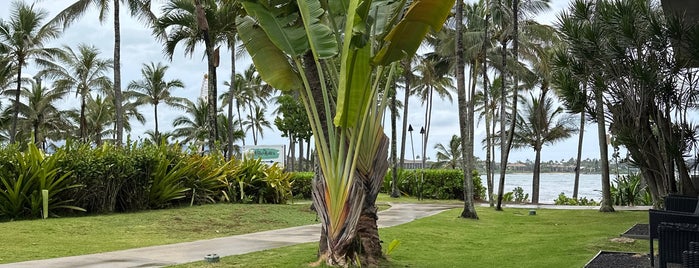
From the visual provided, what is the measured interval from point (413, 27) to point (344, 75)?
3.34ft

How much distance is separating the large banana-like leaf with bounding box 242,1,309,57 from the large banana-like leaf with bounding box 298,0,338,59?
0.28 m

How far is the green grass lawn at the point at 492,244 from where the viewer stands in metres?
8.41

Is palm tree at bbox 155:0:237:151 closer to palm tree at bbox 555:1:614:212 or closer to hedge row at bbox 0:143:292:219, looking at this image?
hedge row at bbox 0:143:292:219

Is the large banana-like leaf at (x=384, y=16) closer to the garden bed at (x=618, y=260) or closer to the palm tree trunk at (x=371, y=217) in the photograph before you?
the palm tree trunk at (x=371, y=217)

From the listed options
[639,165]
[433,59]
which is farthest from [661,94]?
[433,59]

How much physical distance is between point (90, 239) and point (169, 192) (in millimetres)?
4657

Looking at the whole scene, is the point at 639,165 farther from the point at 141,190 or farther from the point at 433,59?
the point at 433,59

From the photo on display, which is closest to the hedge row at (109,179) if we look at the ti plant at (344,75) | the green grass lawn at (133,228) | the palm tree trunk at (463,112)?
the green grass lawn at (133,228)

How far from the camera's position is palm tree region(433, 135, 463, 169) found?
188 ft

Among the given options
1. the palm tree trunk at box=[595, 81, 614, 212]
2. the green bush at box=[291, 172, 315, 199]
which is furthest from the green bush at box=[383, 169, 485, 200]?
the palm tree trunk at box=[595, 81, 614, 212]

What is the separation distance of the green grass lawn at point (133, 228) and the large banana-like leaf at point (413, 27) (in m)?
5.52

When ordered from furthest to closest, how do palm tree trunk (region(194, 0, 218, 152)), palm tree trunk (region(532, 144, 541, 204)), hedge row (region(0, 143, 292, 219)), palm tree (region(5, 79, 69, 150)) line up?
palm tree (region(5, 79, 69, 150)) < palm tree trunk (region(532, 144, 541, 204)) < palm tree trunk (region(194, 0, 218, 152)) < hedge row (region(0, 143, 292, 219))

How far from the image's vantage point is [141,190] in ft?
49.3

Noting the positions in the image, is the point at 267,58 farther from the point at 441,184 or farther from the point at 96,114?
the point at 96,114
